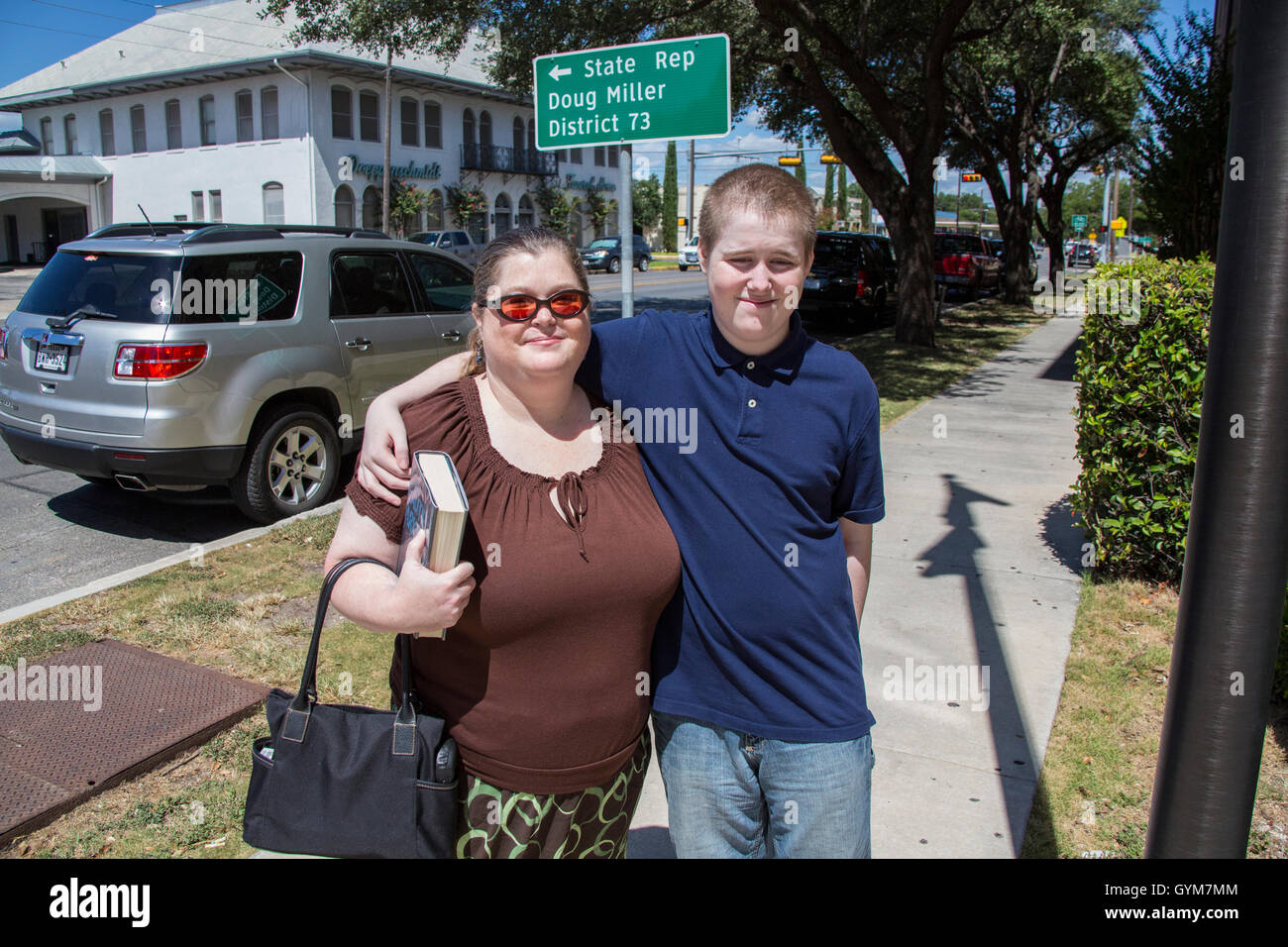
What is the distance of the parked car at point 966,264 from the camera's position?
2755cm

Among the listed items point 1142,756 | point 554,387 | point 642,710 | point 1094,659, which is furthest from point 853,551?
point 1094,659

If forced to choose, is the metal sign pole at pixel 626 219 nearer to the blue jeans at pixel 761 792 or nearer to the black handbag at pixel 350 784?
the blue jeans at pixel 761 792

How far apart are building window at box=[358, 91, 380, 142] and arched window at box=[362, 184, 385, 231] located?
1.95m

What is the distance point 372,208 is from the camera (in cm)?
3897

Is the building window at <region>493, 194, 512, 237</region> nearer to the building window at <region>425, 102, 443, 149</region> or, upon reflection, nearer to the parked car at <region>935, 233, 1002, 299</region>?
the building window at <region>425, 102, 443, 149</region>

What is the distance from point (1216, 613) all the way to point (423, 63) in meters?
43.3

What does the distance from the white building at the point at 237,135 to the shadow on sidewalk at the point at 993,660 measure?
32.4 m

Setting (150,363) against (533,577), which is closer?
(533,577)

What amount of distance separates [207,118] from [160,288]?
37.7 meters

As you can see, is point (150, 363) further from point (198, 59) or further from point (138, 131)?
point (138, 131)

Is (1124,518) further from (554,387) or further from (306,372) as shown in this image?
(306,372)

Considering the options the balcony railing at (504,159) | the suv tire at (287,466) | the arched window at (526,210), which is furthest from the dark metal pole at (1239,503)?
the arched window at (526,210)

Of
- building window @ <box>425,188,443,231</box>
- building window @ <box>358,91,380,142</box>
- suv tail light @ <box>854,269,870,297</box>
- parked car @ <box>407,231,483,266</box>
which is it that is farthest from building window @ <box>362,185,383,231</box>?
suv tail light @ <box>854,269,870,297</box>

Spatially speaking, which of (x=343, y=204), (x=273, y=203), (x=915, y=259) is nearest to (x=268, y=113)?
(x=273, y=203)
